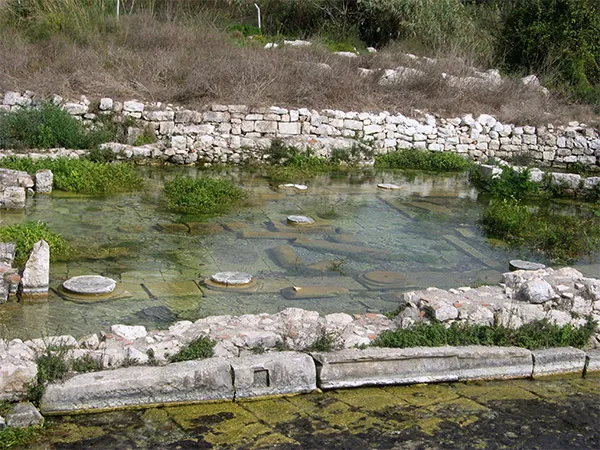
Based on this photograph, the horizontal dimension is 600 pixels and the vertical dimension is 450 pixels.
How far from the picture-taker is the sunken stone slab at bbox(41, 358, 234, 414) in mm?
5316

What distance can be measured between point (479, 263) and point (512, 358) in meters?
3.57

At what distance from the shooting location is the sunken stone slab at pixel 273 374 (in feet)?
18.9

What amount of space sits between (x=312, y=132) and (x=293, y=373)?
11143 mm

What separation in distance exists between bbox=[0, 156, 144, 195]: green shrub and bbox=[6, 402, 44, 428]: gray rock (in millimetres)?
7296

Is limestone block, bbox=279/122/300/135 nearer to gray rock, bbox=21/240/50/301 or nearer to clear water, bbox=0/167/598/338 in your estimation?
Result: clear water, bbox=0/167/598/338

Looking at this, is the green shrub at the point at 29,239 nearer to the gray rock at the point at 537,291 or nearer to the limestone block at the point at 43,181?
the limestone block at the point at 43,181

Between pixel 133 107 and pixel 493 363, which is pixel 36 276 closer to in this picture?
pixel 493 363

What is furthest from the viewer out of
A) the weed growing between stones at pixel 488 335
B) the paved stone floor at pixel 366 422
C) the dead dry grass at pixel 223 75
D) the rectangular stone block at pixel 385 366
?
the dead dry grass at pixel 223 75

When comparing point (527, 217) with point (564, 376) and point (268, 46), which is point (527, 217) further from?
point (268, 46)

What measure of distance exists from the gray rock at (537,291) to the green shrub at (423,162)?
903 centimetres

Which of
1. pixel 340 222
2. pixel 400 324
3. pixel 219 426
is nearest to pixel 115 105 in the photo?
pixel 340 222

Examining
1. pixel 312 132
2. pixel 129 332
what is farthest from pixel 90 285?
pixel 312 132

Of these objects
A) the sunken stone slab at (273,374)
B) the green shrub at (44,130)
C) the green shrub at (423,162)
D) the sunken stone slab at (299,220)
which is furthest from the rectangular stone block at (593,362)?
the green shrub at (44,130)

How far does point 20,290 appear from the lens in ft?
24.9
